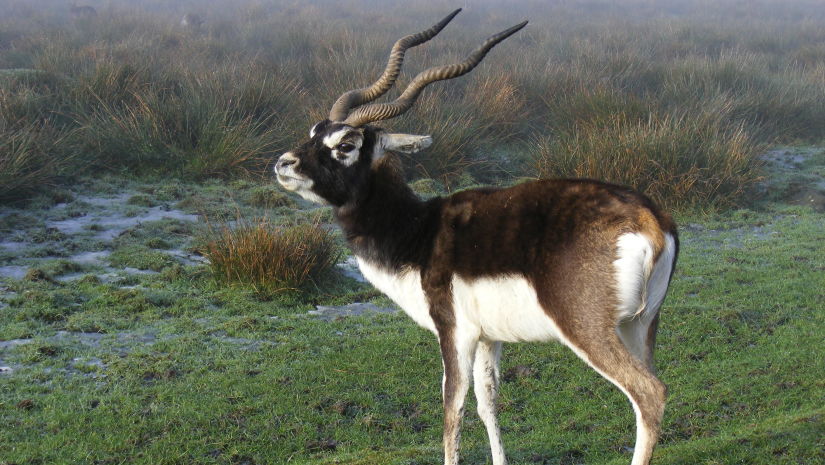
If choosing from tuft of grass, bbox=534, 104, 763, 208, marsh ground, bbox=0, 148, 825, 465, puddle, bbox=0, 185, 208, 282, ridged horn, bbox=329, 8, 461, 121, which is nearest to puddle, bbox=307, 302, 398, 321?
marsh ground, bbox=0, 148, 825, 465

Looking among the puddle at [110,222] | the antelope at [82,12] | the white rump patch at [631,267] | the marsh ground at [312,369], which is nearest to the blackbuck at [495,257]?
the white rump patch at [631,267]

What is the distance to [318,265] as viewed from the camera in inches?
337

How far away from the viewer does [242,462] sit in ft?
17.1

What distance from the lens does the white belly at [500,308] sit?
429cm

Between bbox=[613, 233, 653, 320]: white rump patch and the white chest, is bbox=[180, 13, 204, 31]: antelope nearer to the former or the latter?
the white chest

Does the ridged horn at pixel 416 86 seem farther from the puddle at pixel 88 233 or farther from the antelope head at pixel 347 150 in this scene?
the puddle at pixel 88 233

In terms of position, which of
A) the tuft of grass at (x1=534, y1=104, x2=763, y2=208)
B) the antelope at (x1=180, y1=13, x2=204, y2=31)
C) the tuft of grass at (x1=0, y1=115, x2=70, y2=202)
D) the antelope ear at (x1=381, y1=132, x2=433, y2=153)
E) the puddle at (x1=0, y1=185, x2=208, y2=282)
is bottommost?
the antelope at (x1=180, y1=13, x2=204, y2=31)

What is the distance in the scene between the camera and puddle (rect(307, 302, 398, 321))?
7926 millimetres

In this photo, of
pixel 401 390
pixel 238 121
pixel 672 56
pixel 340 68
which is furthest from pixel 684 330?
pixel 672 56

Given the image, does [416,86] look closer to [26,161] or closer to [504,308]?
[504,308]

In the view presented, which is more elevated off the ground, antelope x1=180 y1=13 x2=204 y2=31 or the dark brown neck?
the dark brown neck

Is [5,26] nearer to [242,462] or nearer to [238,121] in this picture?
[238,121]

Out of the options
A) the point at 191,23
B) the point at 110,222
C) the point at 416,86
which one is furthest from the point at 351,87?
the point at 191,23

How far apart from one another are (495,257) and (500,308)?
0.84 feet
